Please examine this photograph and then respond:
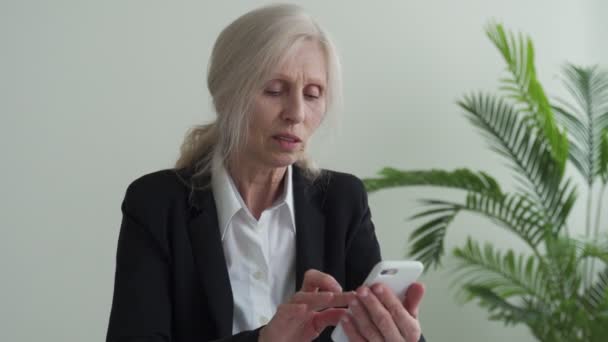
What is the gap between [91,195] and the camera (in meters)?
3.38

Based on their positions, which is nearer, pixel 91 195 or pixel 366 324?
pixel 366 324

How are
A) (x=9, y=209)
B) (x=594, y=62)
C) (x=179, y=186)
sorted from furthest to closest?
(x=594, y=62), (x=9, y=209), (x=179, y=186)

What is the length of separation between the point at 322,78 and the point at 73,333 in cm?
224

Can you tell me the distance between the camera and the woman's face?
1618 millimetres

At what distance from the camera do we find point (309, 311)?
133cm

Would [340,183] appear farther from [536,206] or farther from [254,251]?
[536,206]

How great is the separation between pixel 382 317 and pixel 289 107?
54 cm

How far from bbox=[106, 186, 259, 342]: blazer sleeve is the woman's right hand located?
295 millimetres

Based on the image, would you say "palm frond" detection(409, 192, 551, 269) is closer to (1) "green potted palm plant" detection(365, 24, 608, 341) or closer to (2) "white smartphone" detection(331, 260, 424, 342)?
(1) "green potted palm plant" detection(365, 24, 608, 341)

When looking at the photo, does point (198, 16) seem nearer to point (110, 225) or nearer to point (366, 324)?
point (110, 225)

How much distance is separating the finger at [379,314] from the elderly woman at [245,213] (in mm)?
151

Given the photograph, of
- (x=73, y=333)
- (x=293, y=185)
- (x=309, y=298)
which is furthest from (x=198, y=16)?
(x=309, y=298)

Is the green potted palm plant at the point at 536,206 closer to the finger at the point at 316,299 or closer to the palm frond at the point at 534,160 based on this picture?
the palm frond at the point at 534,160

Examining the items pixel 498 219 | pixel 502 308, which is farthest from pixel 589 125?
pixel 502 308
